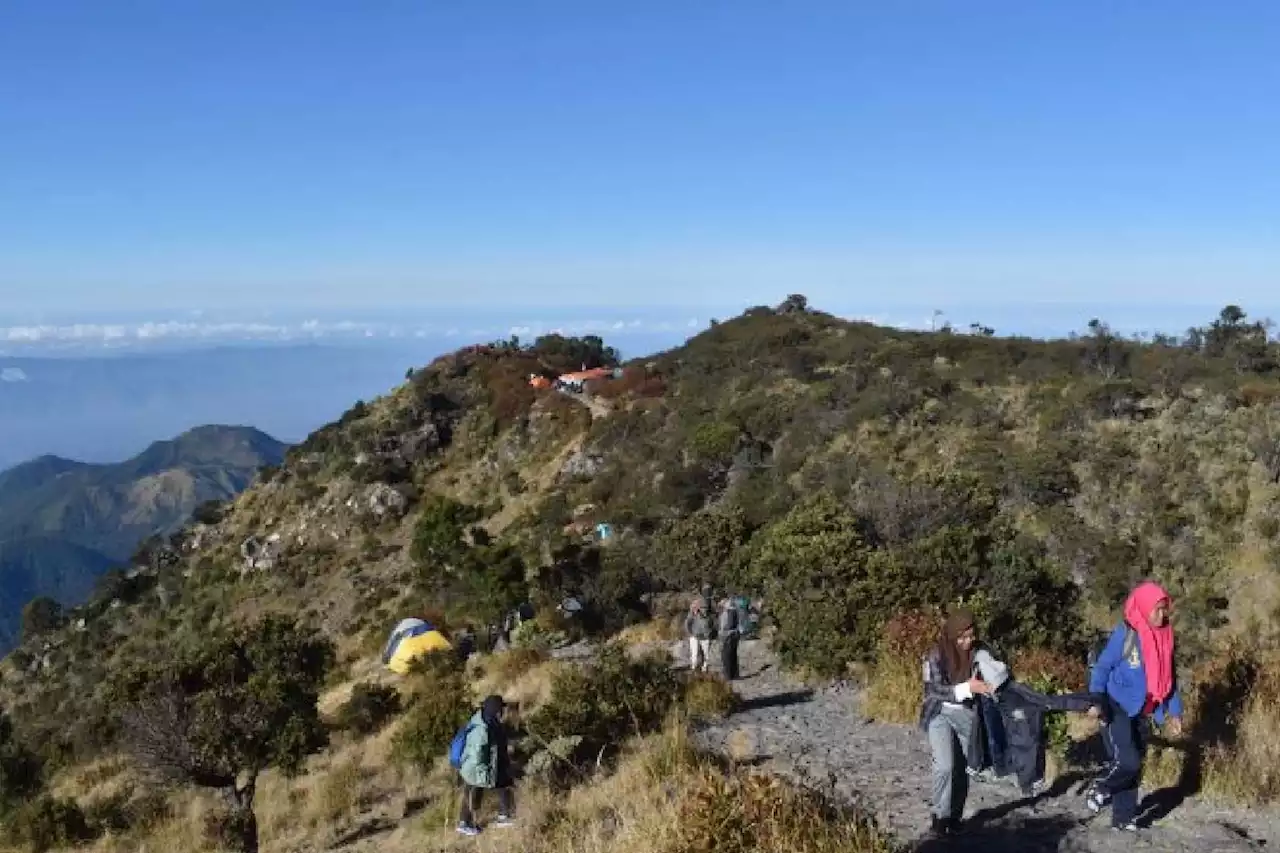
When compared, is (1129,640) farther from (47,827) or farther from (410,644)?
(410,644)

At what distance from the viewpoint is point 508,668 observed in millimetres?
16297

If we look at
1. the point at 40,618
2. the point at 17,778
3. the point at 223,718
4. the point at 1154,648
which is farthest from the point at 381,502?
the point at 1154,648

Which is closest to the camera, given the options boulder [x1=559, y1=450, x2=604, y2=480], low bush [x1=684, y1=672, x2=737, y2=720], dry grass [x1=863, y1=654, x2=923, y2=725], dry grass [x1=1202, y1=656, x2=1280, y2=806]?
dry grass [x1=1202, y1=656, x2=1280, y2=806]

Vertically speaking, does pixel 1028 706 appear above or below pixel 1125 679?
below

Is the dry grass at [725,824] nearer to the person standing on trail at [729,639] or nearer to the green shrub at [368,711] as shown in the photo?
the person standing on trail at [729,639]

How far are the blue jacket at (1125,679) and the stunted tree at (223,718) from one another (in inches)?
257

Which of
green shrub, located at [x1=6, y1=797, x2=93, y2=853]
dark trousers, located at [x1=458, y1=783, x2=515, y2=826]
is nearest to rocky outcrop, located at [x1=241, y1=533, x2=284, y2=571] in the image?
green shrub, located at [x1=6, y1=797, x2=93, y2=853]

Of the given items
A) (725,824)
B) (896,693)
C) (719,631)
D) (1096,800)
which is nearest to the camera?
(725,824)

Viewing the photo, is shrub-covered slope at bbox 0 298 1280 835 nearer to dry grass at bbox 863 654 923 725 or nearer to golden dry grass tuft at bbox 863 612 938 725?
golden dry grass tuft at bbox 863 612 938 725

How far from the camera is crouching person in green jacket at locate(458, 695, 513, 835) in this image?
793 centimetres

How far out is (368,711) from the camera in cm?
1540

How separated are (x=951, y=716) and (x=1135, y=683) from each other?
1065 mm

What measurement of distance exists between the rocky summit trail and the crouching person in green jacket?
196 cm

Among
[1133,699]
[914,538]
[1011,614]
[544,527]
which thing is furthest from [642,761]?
[544,527]
